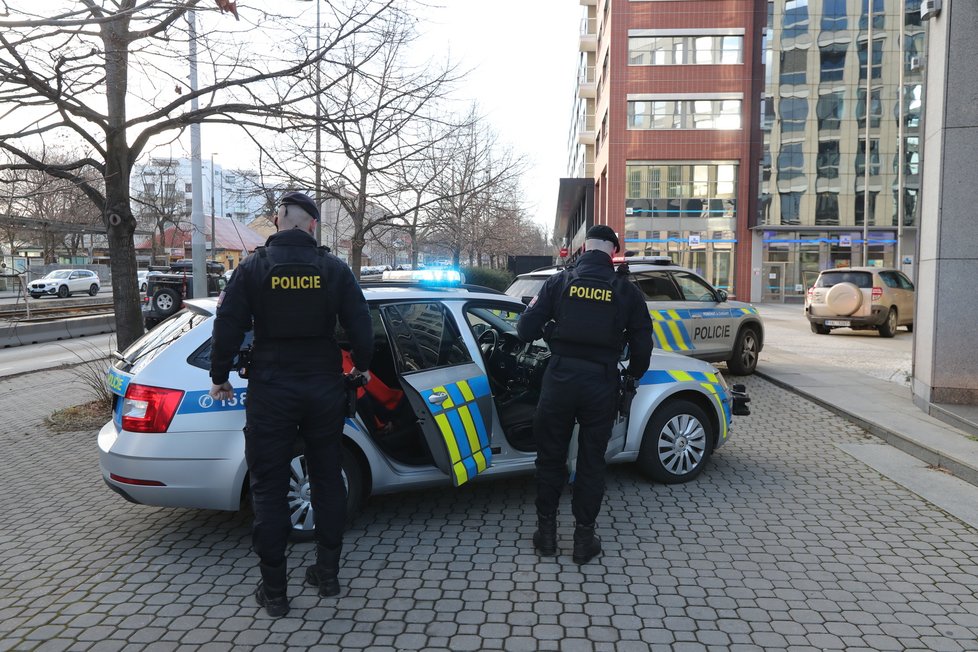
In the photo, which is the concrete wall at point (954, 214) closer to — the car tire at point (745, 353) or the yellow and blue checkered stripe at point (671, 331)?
the yellow and blue checkered stripe at point (671, 331)

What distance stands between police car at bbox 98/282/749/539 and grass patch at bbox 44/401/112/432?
12.0 feet

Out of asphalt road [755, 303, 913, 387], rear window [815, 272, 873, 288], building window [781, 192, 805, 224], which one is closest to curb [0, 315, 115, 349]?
asphalt road [755, 303, 913, 387]

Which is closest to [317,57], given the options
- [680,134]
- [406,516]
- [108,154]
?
[108,154]

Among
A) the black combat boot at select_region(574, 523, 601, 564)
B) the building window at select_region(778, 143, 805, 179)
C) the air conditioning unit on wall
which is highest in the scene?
the building window at select_region(778, 143, 805, 179)

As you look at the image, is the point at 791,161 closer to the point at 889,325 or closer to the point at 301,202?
the point at 889,325

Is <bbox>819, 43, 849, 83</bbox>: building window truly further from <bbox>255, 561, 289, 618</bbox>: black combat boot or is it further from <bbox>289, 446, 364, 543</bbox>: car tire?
<bbox>255, 561, 289, 618</bbox>: black combat boot

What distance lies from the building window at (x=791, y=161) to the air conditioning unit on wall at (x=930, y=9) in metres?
33.2

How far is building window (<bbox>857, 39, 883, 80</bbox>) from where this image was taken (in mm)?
38031

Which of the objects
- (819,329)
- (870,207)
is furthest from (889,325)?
(870,207)

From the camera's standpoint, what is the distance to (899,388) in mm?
9625

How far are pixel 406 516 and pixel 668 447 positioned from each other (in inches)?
78.4

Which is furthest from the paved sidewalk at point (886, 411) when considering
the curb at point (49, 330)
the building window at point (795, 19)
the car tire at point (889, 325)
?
the building window at point (795, 19)

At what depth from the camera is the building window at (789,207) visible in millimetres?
39000

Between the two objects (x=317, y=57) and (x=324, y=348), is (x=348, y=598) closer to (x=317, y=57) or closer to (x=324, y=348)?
(x=324, y=348)
